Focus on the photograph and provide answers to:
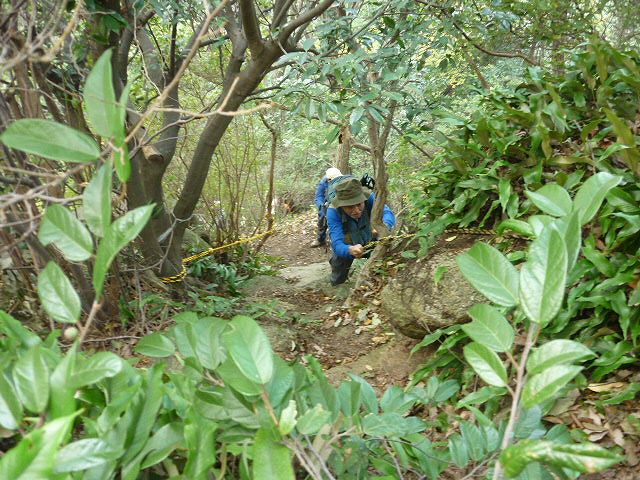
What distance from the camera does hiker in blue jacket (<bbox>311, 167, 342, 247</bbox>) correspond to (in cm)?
798

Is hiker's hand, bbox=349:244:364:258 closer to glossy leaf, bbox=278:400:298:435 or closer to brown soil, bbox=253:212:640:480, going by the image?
brown soil, bbox=253:212:640:480

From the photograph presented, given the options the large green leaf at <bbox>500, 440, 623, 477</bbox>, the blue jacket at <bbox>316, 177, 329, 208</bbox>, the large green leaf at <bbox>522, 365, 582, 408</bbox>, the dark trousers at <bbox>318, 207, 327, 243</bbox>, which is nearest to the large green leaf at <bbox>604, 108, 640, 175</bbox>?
the large green leaf at <bbox>522, 365, 582, 408</bbox>

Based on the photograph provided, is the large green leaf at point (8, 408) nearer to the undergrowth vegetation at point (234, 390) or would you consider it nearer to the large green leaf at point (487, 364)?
the undergrowth vegetation at point (234, 390)

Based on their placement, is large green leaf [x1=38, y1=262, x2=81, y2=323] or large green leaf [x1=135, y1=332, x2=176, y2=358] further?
large green leaf [x1=135, y1=332, x2=176, y2=358]

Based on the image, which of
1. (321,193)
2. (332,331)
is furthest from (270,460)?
(321,193)

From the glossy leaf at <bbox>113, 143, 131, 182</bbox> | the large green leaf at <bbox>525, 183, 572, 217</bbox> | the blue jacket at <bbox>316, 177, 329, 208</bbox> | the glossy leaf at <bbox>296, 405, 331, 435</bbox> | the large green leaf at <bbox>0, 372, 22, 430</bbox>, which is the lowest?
the blue jacket at <bbox>316, 177, 329, 208</bbox>

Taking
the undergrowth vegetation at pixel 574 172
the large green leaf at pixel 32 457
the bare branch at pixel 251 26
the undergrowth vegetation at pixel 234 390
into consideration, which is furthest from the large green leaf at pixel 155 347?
the bare branch at pixel 251 26

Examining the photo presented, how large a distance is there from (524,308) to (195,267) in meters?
5.29

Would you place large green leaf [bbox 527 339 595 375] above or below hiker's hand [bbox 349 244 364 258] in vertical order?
above

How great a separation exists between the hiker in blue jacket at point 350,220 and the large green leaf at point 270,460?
453 cm

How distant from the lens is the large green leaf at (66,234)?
0.76 meters

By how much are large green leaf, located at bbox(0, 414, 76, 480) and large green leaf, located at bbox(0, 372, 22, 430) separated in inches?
9.3

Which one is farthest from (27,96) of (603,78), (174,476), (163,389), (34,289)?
(603,78)

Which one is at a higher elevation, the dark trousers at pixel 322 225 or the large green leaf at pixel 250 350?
the large green leaf at pixel 250 350
